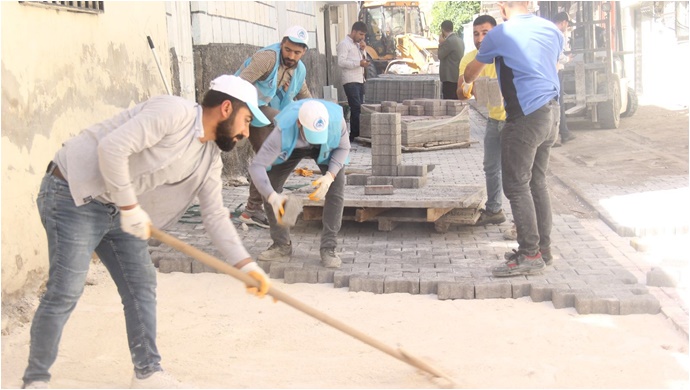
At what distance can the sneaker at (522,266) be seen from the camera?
569cm

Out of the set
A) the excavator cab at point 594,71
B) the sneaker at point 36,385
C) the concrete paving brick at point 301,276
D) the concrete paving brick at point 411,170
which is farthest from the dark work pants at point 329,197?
the excavator cab at point 594,71

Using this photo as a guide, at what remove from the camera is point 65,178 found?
3643 millimetres

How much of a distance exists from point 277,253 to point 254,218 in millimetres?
1239

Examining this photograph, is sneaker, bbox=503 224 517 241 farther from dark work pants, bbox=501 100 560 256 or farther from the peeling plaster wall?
the peeling plaster wall

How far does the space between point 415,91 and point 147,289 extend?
12033 millimetres

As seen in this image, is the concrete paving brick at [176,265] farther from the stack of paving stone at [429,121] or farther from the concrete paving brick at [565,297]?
the stack of paving stone at [429,121]

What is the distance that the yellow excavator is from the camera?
25984 mm

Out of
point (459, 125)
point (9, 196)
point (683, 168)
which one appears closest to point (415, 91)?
point (459, 125)

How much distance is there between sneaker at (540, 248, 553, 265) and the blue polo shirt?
95 centimetres

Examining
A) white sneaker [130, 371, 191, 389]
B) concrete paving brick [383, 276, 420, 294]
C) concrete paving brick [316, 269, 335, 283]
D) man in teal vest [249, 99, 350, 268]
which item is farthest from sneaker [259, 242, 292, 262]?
white sneaker [130, 371, 191, 389]

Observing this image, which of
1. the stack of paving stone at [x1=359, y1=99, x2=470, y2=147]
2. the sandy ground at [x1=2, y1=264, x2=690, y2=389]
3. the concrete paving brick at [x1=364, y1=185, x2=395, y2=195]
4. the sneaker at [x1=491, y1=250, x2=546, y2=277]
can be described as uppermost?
the stack of paving stone at [x1=359, y1=99, x2=470, y2=147]

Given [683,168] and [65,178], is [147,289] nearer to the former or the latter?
[65,178]

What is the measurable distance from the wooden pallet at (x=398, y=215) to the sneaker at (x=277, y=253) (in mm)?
767

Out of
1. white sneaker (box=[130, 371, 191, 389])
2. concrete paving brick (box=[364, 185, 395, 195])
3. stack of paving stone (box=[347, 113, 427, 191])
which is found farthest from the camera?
stack of paving stone (box=[347, 113, 427, 191])
